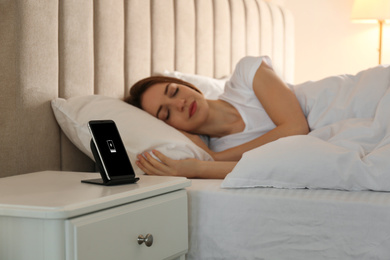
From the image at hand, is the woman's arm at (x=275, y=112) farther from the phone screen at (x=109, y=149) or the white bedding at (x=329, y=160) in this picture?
the phone screen at (x=109, y=149)

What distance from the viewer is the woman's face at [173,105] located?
1762mm

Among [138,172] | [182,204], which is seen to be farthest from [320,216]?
[138,172]

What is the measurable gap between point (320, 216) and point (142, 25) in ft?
3.70

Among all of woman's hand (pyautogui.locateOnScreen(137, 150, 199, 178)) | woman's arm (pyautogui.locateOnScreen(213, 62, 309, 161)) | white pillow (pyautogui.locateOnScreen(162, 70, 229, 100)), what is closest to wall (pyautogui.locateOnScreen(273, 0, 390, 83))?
white pillow (pyautogui.locateOnScreen(162, 70, 229, 100))

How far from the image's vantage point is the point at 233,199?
47.4 inches

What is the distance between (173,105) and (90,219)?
0.91 metres

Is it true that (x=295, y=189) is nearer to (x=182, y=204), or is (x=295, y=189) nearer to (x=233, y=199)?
(x=233, y=199)

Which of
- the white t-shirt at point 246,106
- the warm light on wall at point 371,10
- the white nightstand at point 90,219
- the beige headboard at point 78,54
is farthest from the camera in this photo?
the warm light on wall at point 371,10

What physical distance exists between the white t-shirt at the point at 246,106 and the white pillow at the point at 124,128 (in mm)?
269

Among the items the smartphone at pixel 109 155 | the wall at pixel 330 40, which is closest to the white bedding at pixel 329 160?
the smartphone at pixel 109 155

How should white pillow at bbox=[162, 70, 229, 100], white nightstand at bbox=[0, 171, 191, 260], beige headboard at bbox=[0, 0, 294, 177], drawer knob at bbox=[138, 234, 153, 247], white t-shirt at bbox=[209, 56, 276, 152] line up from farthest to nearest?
white pillow at bbox=[162, 70, 229, 100]
white t-shirt at bbox=[209, 56, 276, 152]
beige headboard at bbox=[0, 0, 294, 177]
drawer knob at bbox=[138, 234, 153, 247]
white nightstand at bbox=[0, 171, 191, 260]

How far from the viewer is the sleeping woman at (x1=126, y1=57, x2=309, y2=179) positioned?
1.75 metres

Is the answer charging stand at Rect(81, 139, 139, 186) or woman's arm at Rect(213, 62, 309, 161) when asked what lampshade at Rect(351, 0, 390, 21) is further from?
charging stand at Rect(81, 139, 139, 186)

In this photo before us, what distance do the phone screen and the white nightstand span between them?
0.14 feet
